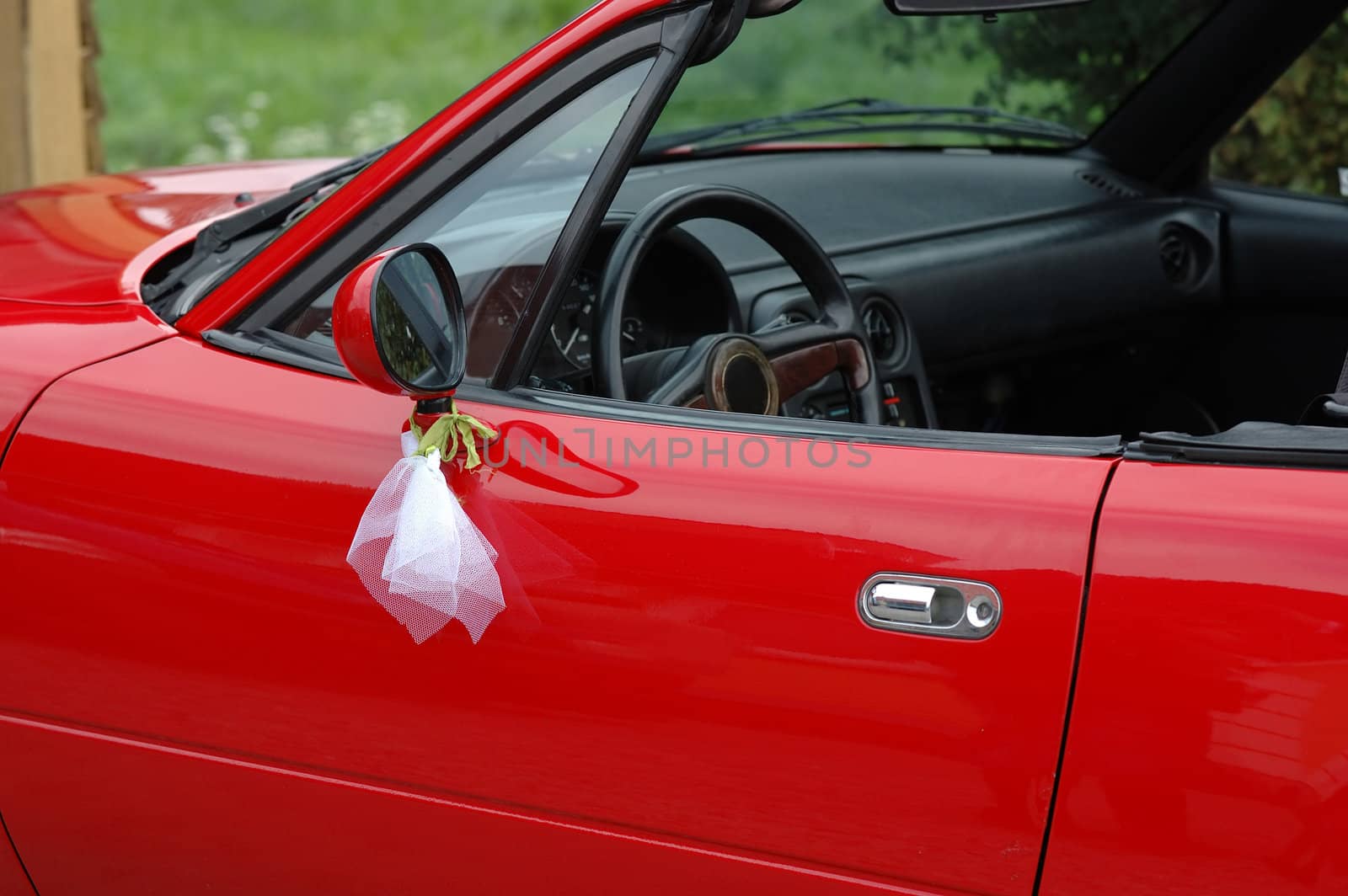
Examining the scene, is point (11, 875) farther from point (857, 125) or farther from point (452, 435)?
point (857, 125)

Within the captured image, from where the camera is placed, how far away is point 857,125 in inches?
130

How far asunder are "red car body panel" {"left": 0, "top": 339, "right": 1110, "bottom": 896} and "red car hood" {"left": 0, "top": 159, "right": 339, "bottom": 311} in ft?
1.06

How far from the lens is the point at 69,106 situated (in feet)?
15.5

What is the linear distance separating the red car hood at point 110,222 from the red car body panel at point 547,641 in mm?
324

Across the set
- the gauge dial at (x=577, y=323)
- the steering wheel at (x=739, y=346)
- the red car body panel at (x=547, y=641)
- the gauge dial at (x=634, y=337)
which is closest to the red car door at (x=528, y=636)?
the red car body panel at (x=547, y=641)

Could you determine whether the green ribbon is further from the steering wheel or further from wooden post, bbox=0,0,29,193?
wooden post, bbox=0,0,29,193

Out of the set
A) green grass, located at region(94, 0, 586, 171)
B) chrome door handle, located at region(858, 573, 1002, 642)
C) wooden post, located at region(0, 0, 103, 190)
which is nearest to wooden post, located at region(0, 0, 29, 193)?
wooden post, located at region(0, 0, 103, 190)

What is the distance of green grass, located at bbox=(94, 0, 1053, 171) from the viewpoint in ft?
26.4

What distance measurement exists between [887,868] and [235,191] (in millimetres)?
2020

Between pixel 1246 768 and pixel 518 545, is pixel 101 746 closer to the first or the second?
pixel 518 545

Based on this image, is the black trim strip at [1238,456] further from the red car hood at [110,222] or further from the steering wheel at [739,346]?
the red car hood at [110,222]

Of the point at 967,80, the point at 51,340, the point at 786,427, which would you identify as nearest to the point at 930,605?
the point at 786,427

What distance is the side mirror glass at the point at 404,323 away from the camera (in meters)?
1.61

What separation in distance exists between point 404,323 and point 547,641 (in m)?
0.39
